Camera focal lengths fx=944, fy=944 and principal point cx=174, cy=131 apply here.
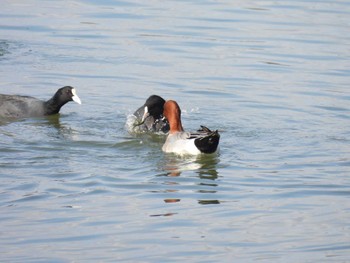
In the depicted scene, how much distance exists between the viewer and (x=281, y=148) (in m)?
12.1

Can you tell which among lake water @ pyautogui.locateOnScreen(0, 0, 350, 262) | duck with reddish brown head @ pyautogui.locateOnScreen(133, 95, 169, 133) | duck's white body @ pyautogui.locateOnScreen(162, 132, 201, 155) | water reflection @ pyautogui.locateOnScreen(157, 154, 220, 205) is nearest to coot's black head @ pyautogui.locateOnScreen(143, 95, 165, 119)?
duck with reddish brown head @ pyautogui.locateOnScreen(133, 95, 169, 133)

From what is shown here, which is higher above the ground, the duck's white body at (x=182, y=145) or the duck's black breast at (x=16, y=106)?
the duck's black breast at (x=16, y=106)

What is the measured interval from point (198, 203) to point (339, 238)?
5.58ft

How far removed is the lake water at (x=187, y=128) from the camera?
836 cm

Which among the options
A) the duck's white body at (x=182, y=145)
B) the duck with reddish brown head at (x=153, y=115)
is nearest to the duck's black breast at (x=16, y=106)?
the duck with reddish brown head at (x=153, y=115)

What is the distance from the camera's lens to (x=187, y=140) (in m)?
11.8

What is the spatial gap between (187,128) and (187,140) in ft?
5.99

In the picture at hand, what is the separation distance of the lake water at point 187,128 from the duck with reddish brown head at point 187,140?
21cm

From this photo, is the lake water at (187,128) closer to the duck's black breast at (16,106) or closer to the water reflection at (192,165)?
the water reflection at (192,165)

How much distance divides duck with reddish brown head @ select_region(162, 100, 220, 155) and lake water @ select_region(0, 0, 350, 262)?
0.68 ft

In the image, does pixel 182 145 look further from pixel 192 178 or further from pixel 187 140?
pixel 192 178

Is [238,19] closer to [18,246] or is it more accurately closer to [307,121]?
[307,121]

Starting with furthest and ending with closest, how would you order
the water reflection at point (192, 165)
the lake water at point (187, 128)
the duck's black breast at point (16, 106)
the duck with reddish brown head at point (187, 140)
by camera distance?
1. the duck's black breast at point (16, 106)
2. the duck with reddish brown head at point (187, 140)
3. the water reflection at point (192, 165)
4. the lake water at point (187, 128)

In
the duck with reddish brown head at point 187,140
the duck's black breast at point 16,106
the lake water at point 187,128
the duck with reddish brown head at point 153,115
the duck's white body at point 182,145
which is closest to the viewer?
the lake water at point 187,128
